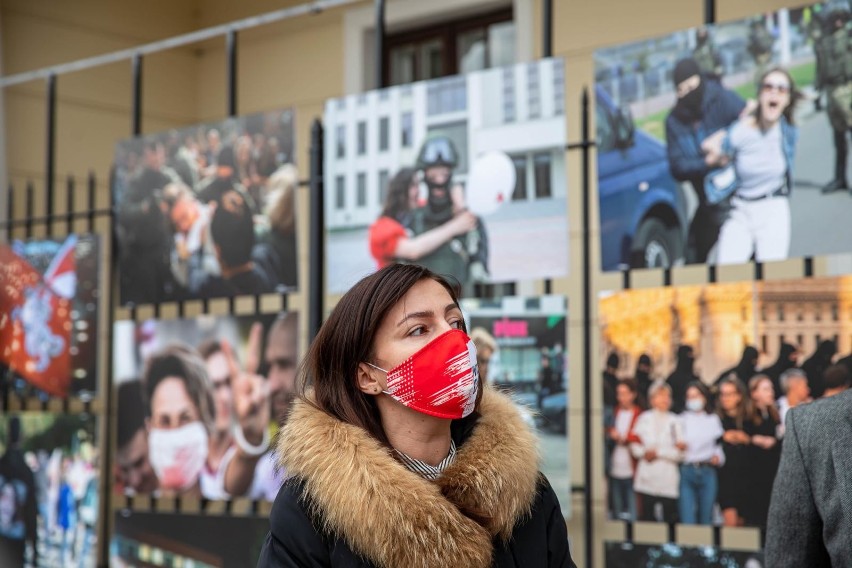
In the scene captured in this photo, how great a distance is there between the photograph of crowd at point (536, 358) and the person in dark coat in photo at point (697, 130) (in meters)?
0.59

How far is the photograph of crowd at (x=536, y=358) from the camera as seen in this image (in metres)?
4.12

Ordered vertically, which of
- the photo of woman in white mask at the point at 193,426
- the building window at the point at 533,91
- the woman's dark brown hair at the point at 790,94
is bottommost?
the photo of woman in white mask at the point at 193,426

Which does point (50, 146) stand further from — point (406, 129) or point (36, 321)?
point (406, 129)

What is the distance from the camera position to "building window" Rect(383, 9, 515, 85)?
6.87 metres

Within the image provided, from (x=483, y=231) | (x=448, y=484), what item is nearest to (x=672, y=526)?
(x=483, y=231)

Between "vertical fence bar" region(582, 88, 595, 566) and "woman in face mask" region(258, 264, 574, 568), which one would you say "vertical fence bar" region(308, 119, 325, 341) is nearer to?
"vertical fence bar" region(582, 88, 595, 566)

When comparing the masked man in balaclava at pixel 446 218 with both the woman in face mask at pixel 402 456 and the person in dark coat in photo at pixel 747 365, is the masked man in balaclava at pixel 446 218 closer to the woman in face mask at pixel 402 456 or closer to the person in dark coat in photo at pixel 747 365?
the person in dark coat in photo at pixel 747 365

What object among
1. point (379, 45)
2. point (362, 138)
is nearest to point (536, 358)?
point (362, 138)

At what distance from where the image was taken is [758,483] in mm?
3654

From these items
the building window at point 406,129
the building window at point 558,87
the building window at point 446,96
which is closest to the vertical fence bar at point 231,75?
the building window at point 406,129

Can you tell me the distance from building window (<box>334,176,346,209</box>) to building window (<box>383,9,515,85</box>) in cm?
241

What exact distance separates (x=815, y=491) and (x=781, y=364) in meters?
1.10

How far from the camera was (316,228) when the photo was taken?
4801 millimetres

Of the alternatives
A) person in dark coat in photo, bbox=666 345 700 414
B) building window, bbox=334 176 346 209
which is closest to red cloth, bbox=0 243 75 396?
building window, bbox=334 176 346 209
